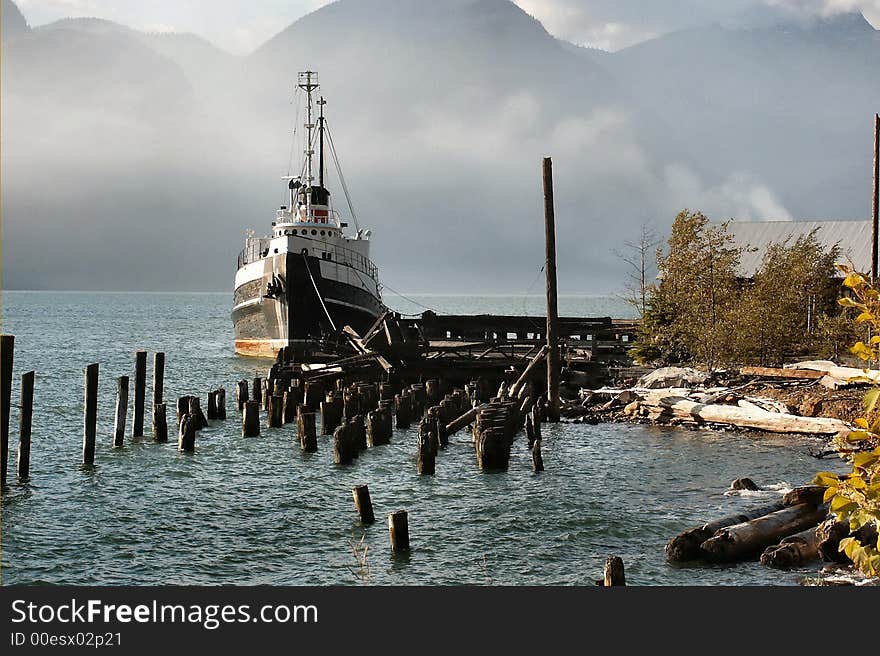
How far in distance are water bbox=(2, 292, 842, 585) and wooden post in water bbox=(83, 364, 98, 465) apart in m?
0.63

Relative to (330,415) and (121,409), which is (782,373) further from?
(121,409)

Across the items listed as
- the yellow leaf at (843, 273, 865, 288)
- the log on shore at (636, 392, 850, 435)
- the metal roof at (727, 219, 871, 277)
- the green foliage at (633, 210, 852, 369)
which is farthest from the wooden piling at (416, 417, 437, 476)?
the metal roof at (727, 219, 871, 277)

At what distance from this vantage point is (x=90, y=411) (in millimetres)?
22969

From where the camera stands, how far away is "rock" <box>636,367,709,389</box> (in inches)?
1233

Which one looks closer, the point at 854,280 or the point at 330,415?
the point at 854,280

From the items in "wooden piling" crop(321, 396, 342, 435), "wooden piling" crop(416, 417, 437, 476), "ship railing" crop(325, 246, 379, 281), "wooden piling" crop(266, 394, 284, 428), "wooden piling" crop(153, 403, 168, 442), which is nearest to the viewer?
"wooden piling" crop(416, 417, 437, 476)

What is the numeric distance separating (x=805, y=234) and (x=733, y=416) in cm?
3443

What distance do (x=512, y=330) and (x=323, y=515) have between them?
41258 millimetres

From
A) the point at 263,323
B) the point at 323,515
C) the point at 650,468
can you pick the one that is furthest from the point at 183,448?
the point at 263,323

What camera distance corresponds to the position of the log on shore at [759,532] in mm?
14055

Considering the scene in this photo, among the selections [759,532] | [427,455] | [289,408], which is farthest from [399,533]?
[289,408]

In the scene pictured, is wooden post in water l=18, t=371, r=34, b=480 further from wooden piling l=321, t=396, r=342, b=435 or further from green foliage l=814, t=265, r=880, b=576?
green foliage l=814, t=265, r=880, b=576

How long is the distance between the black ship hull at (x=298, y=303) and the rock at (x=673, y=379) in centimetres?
2302

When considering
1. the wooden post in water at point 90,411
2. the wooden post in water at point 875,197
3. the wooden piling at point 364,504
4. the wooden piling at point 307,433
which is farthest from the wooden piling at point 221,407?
the wooden post in water at point 875,197
